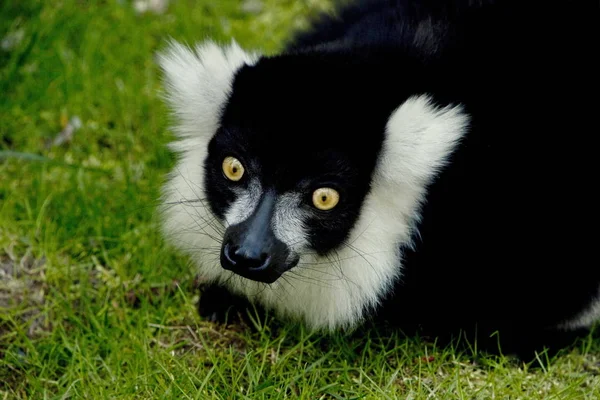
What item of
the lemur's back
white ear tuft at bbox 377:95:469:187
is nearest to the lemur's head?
white ear tuft at bbox 377:95:469:187

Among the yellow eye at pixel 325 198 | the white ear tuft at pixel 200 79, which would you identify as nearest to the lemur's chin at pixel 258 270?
the yellow eye at pixel 325 198

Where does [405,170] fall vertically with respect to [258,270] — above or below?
above

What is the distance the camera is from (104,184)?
5.00 metres

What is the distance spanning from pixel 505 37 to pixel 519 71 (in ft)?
0.73

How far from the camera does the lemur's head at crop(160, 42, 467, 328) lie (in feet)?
11.0

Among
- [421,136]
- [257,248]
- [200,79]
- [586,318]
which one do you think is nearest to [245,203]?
Answer: [257,248]

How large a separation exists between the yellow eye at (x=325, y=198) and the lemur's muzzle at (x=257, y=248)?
0.19m

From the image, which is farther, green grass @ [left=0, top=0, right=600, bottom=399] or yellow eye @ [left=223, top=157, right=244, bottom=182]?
green grass @ [left=0, top=0, right=600, bottom=399]

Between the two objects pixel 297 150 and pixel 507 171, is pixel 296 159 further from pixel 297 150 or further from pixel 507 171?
pixel 507 171

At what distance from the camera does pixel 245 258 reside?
327cm

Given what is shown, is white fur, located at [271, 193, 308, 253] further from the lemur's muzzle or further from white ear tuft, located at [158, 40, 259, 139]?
white ear tuft, located at [158, 40, 259, 139]

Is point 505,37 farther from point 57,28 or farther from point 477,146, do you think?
point 57,28

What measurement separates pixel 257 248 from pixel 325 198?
40cm

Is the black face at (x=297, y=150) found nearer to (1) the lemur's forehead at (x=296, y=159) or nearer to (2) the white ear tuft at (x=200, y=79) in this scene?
(1) the lemur's forehead at (x=296, y=159)
